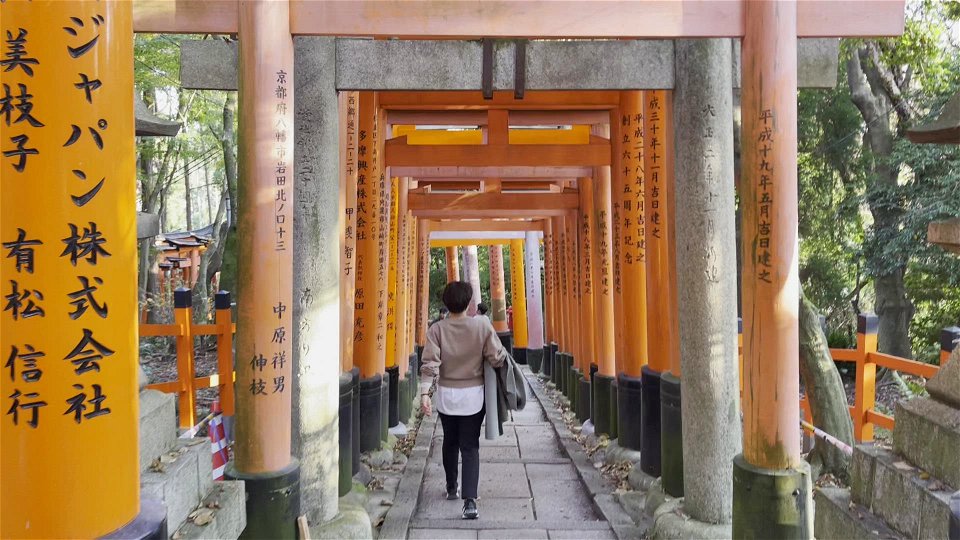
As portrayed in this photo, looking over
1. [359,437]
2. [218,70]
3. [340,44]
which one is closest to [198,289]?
[359,437]

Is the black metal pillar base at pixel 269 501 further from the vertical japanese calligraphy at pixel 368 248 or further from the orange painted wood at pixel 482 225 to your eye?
the orange painted wood at pixel 482 225

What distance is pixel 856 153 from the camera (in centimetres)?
1371

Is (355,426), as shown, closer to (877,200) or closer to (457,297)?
(457,297)

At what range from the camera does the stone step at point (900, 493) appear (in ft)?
8.39

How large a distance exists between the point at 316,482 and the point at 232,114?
791 centimetres

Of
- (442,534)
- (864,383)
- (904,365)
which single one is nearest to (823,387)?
(864,383)

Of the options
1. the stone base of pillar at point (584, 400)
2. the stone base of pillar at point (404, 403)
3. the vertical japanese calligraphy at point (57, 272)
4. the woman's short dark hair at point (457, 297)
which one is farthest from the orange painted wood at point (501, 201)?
the vertical japanese calligraphy at point (57, 272)

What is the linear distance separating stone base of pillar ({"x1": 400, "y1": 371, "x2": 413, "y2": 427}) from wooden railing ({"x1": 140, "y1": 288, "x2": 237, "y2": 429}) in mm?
3647

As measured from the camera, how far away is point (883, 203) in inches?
463

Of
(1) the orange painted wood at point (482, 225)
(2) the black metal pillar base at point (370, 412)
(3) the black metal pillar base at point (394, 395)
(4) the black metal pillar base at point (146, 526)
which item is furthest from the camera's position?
(1) the orange painted wood at point (482, 225)

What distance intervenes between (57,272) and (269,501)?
203 cm

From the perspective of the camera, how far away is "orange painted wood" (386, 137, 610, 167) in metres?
7.86

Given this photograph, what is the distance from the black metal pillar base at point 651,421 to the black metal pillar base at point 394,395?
439cm

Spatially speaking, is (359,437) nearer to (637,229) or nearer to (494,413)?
(494,413)
